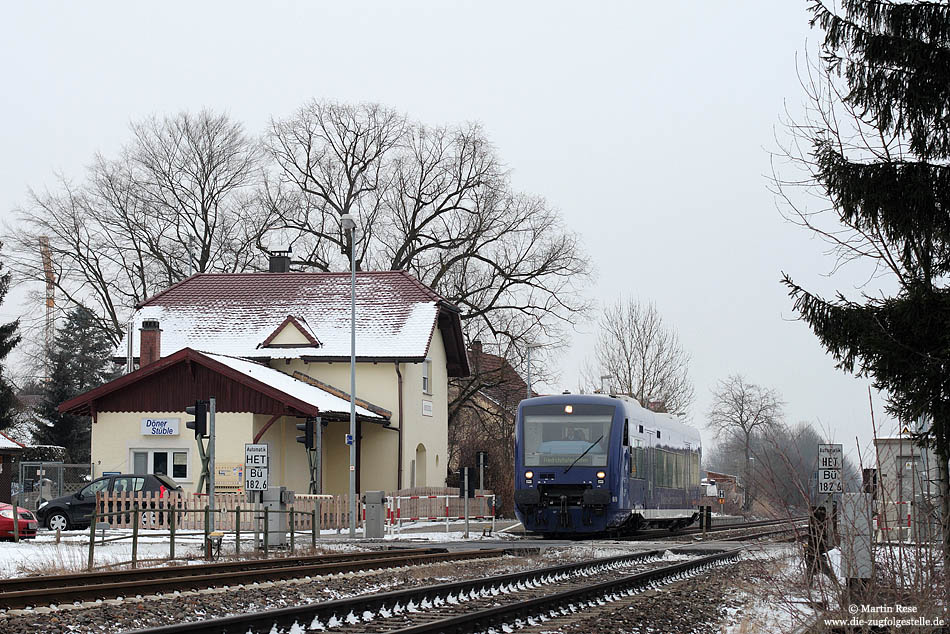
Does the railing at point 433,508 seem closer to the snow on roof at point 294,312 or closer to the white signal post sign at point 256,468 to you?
the snow on roof at point 294,312

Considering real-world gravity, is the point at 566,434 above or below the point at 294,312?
below

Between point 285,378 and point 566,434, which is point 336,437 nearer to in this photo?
point 285,378

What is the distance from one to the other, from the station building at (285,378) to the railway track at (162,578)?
16210mm

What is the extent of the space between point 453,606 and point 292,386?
26.7 meters

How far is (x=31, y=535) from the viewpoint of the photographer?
91.6 feet

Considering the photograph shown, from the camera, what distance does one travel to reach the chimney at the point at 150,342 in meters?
42.4

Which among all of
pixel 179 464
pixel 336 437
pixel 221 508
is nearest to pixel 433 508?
pixel 336 437

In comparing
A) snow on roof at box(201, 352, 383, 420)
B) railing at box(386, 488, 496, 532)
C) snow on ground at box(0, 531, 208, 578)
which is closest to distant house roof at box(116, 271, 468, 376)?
snow on roof at box(201, 352, 383, 420)

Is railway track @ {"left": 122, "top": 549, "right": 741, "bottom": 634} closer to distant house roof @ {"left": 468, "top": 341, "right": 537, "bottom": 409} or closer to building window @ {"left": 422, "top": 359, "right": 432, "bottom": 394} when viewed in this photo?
building window @ {"left": 422, "top": 359, "right": 432, "bottom": 394}

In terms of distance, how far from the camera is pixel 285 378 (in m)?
41.2

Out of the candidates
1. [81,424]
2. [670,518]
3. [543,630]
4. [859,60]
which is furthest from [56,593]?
[81,424]

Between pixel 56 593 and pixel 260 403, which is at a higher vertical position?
pixel 260 403

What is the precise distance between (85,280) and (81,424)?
46.1 ft

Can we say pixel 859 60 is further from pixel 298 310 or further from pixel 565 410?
pixel 298 310
